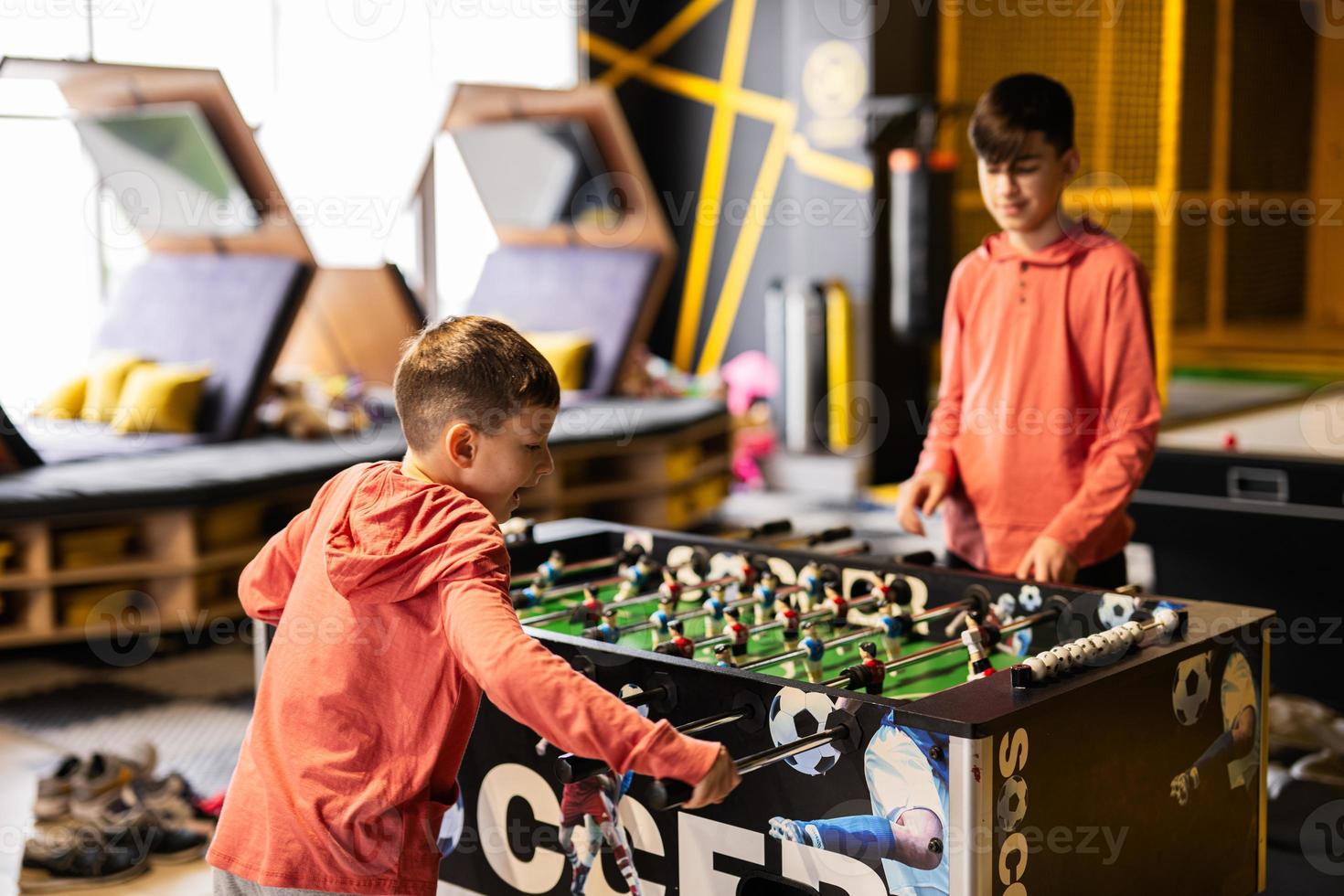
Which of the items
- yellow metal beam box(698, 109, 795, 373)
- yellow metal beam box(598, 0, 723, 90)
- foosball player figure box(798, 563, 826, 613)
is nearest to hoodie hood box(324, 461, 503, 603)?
foosball player figure box(798, 563, 826, 613)

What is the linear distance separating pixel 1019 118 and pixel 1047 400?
47cm

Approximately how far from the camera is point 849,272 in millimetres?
7039

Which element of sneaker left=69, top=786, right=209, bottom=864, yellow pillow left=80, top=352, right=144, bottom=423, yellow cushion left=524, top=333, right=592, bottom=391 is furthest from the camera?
yellow cushion left=524, top=333, right=592, bottom=391

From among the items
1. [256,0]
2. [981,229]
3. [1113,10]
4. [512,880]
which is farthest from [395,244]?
[512,880]

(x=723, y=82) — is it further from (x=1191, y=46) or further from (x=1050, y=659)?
(x=1050, y=659)

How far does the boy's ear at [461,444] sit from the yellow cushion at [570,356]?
4359 millimetres

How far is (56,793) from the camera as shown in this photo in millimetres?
3006

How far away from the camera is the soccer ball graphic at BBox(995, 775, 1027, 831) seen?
155 centimetres

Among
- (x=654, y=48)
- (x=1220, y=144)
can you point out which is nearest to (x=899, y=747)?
(x=654, y=48)

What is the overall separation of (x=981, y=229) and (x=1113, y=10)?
1249mm

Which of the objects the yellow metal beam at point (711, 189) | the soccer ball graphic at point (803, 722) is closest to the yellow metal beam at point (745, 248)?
the yellow metal beam at point (711, 189)

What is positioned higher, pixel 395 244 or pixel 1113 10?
pixel 1113 10

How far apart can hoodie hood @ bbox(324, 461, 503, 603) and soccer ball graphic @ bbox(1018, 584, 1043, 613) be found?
0.99 m

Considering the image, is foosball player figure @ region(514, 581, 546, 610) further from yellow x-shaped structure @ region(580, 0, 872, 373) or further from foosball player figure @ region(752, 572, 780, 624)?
yellow x-shaped structure @ region(580, 0, 872, 373)
